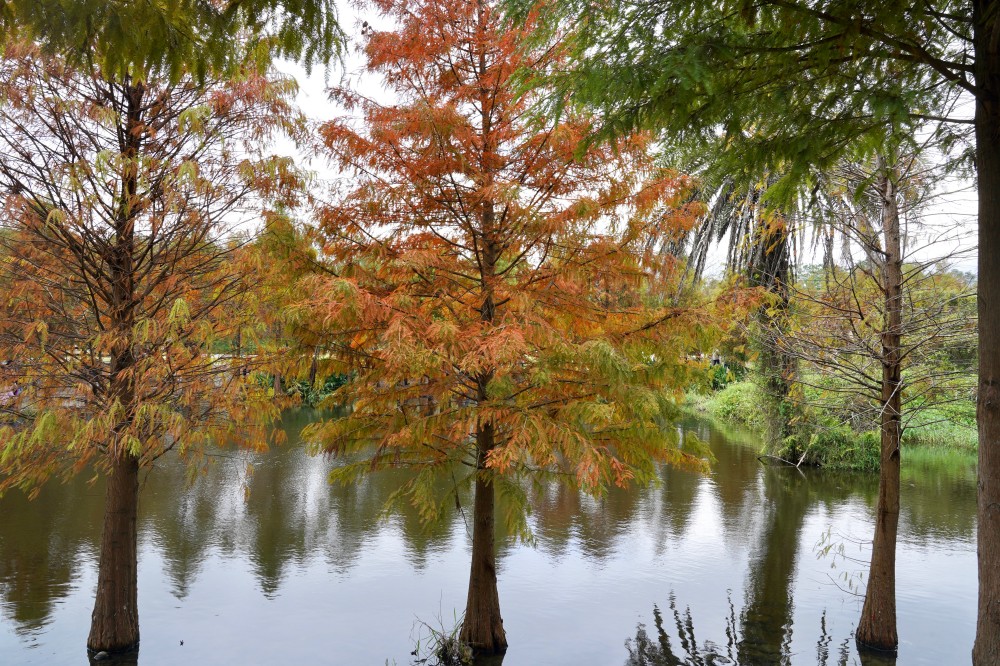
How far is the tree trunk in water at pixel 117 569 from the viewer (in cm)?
757

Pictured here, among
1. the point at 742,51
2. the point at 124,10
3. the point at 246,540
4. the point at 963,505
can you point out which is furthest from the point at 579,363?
the point at 963,505

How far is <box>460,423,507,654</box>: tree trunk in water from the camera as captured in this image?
790 centimetres

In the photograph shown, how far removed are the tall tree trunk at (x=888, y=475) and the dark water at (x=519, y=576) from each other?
42cm

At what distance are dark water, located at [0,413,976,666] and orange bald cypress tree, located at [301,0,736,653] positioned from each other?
6.32ft

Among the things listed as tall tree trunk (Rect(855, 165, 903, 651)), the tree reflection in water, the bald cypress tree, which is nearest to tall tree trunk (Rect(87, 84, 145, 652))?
the bald cypress tree

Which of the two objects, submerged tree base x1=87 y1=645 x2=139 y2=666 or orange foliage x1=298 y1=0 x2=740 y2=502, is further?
submerged tree base x1=87 y1=645 x2=139 y2=666

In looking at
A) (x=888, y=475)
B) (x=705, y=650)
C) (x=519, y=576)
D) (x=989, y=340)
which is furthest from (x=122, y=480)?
(x=888, y=475)

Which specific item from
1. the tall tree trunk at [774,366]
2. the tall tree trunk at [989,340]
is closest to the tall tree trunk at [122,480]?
the tall tree trunk at [989,340]

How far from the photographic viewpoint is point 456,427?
7027 mm

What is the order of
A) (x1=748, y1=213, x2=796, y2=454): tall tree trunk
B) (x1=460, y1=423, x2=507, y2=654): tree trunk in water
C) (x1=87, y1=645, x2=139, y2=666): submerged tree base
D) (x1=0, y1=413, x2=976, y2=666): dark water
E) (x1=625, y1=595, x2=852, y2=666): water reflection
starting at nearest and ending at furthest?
(x1=87, y1=645, x2=139, y2=666): submerged tree base, (x1=460, y1=423, x2=507, y2=654): tree trunk in water, (x1=625, y1=595, x2=852, y2=666): water reflection, (x1=0, y1=413, x2=976, y2=666): dark water, (x1=748, y1=213, x2=796, y2=454): tall tree trunk

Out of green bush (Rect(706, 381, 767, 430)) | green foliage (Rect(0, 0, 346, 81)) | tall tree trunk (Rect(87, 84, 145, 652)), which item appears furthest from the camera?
green bush (Rect(706, 381, 767, 430))

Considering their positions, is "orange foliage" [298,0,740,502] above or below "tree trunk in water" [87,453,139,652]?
above

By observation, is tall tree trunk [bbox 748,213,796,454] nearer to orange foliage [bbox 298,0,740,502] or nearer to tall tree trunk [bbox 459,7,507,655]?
orange foliage [bbox 298,0,740,502]

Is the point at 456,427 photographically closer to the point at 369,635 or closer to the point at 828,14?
the point at 369,635
